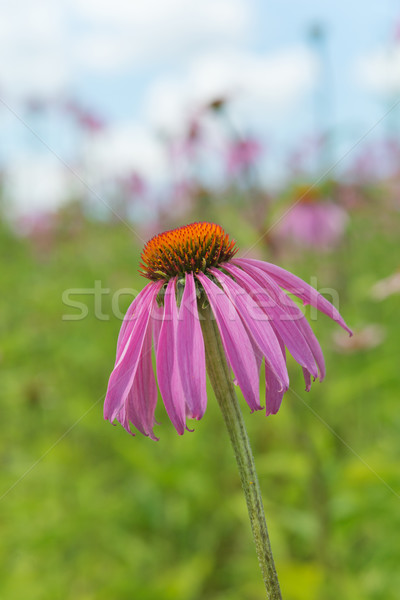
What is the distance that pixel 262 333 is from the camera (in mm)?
736

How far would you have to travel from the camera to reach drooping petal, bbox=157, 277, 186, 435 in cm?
70

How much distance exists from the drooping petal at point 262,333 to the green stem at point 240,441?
0.17ft

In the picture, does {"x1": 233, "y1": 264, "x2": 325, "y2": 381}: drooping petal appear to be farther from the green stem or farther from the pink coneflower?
the pink coneflower

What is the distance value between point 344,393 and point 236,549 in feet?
3.10

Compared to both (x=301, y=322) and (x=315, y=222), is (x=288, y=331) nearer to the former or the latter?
(x=301, y=322)

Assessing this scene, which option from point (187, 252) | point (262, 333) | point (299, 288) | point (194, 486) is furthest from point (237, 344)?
point (194, 486)

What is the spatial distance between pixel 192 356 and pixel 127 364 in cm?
11

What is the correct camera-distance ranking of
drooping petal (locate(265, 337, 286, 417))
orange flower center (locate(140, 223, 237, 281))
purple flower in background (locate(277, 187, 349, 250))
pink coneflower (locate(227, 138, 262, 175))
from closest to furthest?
1. drooping petal (locate(265, 337, 286, 417))
2. orange flower center (locate(140, 223, 237, 281))
3. purple flower in background (locate(277, 187, 349, 250))
4. pink coneflower (locate(227, 138, 262, 175))

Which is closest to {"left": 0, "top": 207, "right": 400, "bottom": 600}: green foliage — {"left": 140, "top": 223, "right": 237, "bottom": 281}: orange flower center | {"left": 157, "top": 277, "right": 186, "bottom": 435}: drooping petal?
{"left": 140, "top": 223, "right": 237, "bottom": 281}: orange flower center

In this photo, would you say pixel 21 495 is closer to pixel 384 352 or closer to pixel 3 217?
pixel 384 352

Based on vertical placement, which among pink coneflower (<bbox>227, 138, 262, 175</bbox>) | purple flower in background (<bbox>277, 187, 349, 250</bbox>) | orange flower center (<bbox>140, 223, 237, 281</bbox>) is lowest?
orange flower center (<bbox>140, 223, 237, 281</bbox>)

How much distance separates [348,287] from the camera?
3506mm

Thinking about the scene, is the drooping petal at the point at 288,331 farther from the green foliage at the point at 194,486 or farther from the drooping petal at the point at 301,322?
the green foliage at the point at 194,486

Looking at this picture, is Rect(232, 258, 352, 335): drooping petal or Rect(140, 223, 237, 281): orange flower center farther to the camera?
Rect(140, 223, 237, 281): orange flower center
